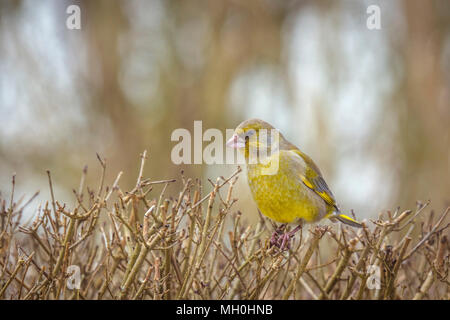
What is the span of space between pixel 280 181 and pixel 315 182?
280 mm

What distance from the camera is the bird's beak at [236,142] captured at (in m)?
2.44

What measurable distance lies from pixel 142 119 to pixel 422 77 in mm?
4551

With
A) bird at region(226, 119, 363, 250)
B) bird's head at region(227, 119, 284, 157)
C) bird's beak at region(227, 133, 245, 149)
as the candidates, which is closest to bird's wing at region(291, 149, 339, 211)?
bird at region(226, 119, 363, 250)

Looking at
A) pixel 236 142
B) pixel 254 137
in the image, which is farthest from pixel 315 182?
pixel 236 142

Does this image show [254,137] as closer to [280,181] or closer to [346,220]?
[280,181]

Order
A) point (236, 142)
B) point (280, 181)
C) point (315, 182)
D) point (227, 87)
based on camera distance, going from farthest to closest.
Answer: point (227, 87)
point (315, 182)
point (280, 181)
point (236, 142)

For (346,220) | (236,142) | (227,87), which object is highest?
(227,87)

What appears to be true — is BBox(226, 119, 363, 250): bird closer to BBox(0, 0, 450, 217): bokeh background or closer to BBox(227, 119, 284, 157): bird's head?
BBox(227, 119, 284, 157): bird's head

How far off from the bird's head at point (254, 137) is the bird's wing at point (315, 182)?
0.80 feet

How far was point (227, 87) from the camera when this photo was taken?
8.59 m

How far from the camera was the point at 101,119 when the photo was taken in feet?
27.6

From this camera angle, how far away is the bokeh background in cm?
699

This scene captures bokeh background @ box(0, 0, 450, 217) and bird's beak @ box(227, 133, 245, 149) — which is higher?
bokeh background @ box(0, 0, 450, 217)
